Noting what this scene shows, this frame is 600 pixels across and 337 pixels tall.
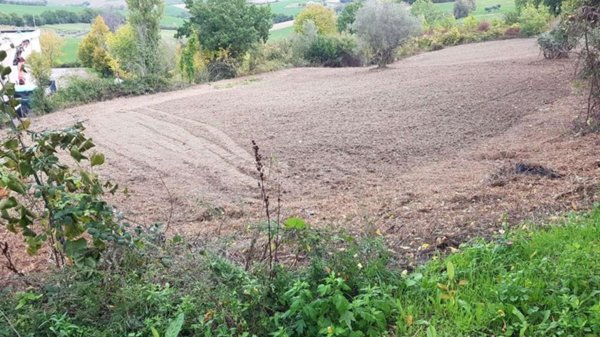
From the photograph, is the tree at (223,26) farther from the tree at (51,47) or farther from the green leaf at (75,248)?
the green leaf at (75,248)

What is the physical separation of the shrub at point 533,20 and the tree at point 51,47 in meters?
20.9

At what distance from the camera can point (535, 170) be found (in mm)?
5410

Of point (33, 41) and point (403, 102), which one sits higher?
point (33, 41)

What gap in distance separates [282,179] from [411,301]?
15.2 ft

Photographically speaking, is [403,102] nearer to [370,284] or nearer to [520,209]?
[520,209]

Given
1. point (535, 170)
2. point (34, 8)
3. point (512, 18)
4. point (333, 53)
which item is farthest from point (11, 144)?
point (34, 8)

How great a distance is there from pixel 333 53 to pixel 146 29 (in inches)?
344

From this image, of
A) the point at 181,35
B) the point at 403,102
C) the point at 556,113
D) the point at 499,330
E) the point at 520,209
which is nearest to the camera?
the point at 499,330

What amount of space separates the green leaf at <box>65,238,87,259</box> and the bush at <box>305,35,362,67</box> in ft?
78.3

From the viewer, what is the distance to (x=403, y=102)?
479 inches

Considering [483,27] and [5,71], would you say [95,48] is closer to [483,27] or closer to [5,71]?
[483,27]

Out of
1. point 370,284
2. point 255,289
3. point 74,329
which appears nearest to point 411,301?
point 370,284

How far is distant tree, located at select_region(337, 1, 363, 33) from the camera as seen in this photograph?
1356 inches

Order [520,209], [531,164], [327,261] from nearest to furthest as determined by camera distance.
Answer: [327,261] < [520,209] < [531,164]
